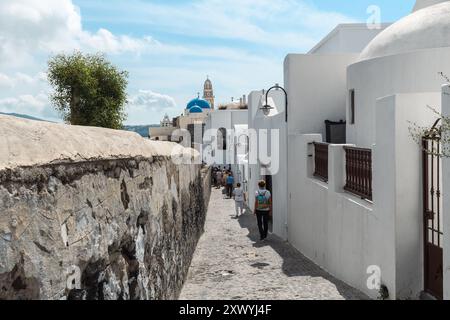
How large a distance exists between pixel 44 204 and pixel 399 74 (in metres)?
8.34

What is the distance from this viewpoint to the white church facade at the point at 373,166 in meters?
6.47

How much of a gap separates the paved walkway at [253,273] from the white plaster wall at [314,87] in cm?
341

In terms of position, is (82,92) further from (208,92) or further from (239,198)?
(208,92)

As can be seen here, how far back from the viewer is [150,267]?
5164 millimetres

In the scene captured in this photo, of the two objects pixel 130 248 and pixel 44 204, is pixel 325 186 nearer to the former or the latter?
pixel 130 248

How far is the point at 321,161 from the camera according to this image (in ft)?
36.4

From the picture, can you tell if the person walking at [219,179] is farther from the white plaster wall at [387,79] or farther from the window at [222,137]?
the white plaster wall at [387,79]

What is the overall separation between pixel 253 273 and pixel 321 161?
3.07 meters

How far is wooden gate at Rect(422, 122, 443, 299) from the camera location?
6.08m

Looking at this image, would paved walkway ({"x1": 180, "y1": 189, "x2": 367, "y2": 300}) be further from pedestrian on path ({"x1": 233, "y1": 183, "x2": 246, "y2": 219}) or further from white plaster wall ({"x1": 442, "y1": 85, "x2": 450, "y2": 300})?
pedestrian on path ({"x1": 233, "y1": 183, "x2": 246, "y2": 219})

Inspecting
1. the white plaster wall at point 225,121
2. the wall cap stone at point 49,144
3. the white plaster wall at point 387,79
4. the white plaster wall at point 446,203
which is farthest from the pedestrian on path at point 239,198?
the white plaster wall at point 225,121

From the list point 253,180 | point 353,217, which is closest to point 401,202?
point 353,217

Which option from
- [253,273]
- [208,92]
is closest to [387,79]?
[253,273]

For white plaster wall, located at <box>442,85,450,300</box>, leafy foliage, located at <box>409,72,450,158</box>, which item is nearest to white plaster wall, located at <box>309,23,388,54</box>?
leafy foliage, located at <box>409,72,450,158</box>
